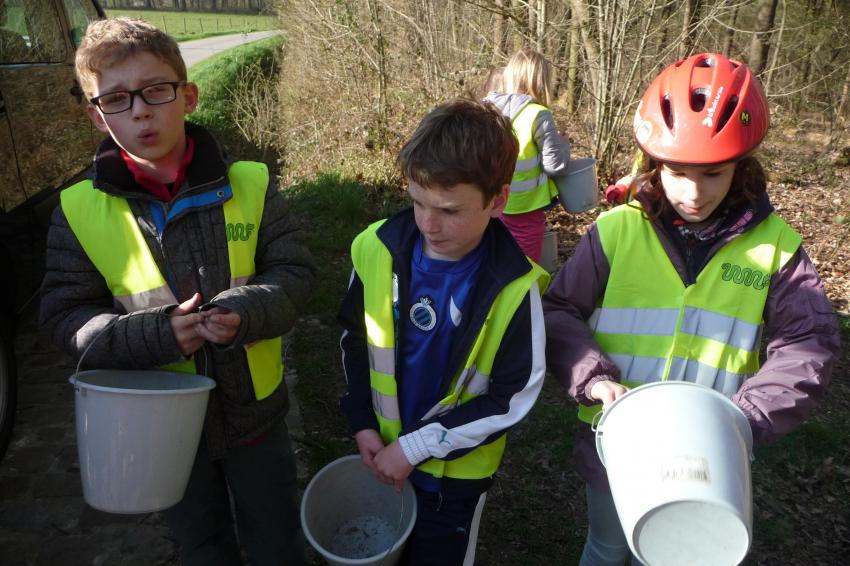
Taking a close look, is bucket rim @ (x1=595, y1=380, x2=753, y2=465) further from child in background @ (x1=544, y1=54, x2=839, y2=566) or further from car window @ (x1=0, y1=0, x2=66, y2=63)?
car window @ (x1=0, y1=0, x2=66, y2=63)

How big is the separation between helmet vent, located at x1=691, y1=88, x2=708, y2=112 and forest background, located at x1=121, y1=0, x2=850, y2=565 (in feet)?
2.27

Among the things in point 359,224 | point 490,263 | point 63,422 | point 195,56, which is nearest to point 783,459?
point 490,263

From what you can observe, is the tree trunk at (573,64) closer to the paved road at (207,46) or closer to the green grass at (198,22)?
the paved road at (207,46)

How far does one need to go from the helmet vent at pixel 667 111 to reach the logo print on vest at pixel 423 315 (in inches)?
33.0

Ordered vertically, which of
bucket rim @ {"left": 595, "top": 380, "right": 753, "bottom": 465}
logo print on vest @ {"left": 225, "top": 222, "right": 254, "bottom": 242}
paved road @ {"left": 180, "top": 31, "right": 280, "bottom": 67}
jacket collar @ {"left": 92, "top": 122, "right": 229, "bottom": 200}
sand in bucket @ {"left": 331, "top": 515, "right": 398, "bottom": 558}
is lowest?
paved road @ {"left": 180, "top": 31, "right": 280, "bottom": 67}

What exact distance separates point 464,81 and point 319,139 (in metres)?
2.33

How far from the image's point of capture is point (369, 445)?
1.92 metres

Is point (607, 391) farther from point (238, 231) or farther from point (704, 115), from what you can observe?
point (238, 231)

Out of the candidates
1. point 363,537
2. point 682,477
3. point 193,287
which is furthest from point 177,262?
point 682,477

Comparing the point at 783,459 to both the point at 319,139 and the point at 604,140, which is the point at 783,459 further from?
the point at 319,139

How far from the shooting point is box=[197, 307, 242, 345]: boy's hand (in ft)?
5.88

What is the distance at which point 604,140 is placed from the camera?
754 centimetres

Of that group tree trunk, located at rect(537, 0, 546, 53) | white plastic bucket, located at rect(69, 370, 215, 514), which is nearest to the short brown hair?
white plastic bucket, located at rect(69, 370, 215, 514)

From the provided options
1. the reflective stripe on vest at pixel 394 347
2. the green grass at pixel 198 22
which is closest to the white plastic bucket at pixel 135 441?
the reflective stripe on vest at pixel 394 347
